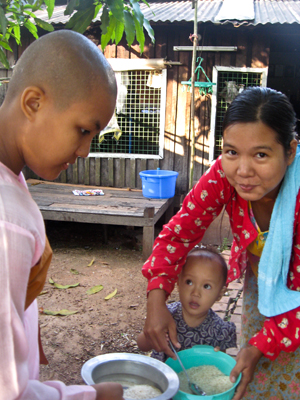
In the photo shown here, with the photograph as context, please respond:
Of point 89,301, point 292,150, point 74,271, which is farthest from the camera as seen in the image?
point 74,271

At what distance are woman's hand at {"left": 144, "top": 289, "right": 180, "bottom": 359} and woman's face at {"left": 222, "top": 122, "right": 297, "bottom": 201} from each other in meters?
0.66

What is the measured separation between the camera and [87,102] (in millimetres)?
979

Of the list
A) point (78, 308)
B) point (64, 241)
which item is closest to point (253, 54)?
point (64, 241)

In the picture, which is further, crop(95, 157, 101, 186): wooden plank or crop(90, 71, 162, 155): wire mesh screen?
crop(95, 157, 101, 186): wooden plank

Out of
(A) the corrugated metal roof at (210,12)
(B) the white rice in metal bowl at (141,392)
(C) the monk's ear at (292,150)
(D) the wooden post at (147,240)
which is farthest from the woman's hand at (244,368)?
(A) the corrugated metal roof at (210,12)

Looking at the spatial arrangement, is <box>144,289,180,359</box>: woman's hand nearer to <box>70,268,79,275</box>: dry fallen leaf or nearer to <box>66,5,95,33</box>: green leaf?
<box>66,5,95,33</box>: green leaf

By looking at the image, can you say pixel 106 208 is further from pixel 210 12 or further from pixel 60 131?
pixel 60 131

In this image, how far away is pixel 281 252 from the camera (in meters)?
1.72

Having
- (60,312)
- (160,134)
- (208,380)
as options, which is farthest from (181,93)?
(208,380)

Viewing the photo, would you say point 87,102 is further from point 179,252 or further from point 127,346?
point 127,346

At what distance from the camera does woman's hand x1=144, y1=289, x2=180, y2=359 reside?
173 centimetres

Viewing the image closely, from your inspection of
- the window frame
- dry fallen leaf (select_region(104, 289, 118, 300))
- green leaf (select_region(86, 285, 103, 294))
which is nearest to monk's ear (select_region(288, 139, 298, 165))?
dry fallen leaf (select_region(104, 289, 118, 300))

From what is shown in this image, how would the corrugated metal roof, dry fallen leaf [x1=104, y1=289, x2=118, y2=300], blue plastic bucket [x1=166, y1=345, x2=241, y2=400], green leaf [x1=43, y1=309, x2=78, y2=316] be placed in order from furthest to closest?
the corrugated metal roof < dry fallen leaf [x1=104, y1=289, x2=118, y2=300] < green leaf [x1=43, y1=309, x2=78, y2=316] < blue plastic bucket [x1=166, y1=345, x2=241, y2=400]

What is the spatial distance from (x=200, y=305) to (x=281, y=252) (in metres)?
0.58
